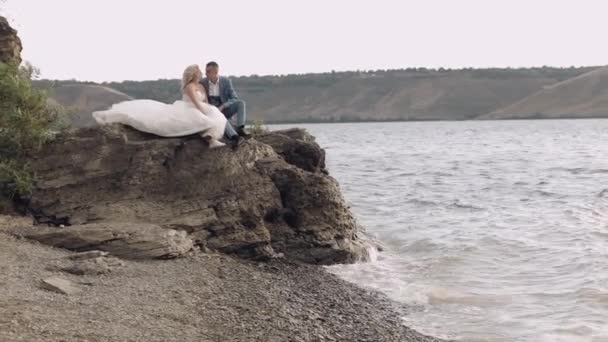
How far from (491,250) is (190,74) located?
6.65m

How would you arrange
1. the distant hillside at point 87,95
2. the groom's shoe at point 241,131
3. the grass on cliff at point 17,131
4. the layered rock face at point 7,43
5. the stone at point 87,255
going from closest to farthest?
the stone at point 87,255 → the grass on cliff at point 17,131 → the groom's shoe at point 241,131 → the layered rock face at point 7,43 → the distant hillside at point 87,95

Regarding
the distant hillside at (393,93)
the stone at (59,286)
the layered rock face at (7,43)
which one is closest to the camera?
the stone at (59,286)

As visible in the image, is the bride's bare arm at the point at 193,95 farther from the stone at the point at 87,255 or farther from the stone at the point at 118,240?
the stone at the point at 87,255

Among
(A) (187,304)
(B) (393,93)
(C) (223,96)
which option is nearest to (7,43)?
(C) (223,96)

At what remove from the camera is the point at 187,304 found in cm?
805

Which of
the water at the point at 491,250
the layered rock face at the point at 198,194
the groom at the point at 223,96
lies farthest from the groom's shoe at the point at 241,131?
the water at the point at 491,250

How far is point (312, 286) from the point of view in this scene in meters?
10.3

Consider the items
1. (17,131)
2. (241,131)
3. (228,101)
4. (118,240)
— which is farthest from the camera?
(228,101)

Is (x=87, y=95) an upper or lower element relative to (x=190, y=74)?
lower

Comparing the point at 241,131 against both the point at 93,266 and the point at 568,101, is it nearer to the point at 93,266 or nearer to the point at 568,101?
the point at 93,266

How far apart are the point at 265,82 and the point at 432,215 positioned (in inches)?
5489

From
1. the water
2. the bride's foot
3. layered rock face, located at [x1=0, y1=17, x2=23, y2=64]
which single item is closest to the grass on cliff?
layered rock face, located at [x1=0, y1=17, x2=23, y2=64]

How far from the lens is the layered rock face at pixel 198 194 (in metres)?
11.5

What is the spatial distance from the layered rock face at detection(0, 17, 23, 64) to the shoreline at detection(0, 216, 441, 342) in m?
3.34
